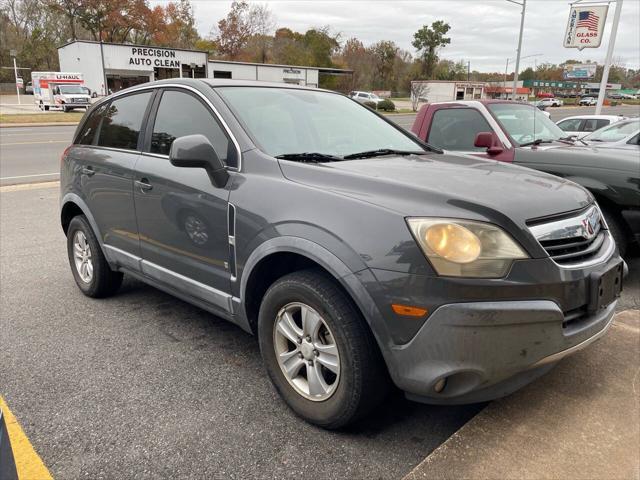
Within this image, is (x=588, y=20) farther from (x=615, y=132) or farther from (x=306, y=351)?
(x=306, y=351)

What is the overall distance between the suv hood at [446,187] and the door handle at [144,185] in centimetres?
115

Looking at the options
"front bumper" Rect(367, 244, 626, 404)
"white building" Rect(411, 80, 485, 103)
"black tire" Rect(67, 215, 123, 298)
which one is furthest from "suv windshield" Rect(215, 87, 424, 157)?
"white building" Rect(411, 80, 485, 103)

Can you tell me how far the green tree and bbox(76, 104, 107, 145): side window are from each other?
9577 centimetres

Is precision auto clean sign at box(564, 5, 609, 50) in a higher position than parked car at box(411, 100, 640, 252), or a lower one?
higher

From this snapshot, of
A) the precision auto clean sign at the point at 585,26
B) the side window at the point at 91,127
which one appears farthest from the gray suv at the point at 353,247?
the precision auto clean sign at the point at 585,26

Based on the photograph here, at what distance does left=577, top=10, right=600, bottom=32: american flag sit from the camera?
1775cm

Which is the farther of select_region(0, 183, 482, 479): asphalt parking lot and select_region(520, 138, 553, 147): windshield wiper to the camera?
select_region(520, 138, 553, 147): windshield wiper

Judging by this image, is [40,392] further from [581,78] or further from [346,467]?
[581,78]

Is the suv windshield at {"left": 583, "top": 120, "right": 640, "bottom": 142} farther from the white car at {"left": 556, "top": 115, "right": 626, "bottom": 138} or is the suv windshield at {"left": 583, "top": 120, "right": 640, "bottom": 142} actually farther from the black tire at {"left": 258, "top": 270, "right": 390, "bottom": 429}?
the black tire at {"left": 258, "top": 270, "right": 390, "bottom": 429}

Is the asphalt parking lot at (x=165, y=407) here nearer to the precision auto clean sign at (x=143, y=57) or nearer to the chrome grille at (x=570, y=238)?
the chrome grille at (x=570, y=238)

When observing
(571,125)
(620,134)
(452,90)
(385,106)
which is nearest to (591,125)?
(571,125)

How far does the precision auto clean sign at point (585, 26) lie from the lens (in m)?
17.6

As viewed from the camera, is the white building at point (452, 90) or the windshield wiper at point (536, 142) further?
the white building at point (452, 90)

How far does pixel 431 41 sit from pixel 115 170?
10015 centimetres
